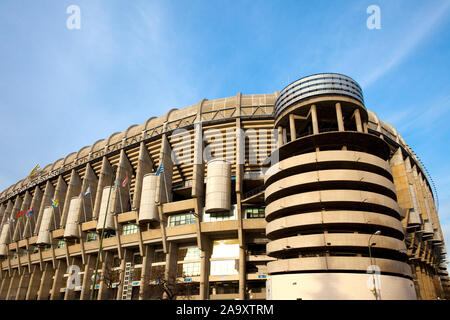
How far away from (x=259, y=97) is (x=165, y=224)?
3164 centimetres

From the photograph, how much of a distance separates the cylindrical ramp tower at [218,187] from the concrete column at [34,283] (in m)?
56.2

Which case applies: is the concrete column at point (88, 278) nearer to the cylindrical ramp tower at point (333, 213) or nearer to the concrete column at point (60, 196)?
the concrete column at point (60, 196)

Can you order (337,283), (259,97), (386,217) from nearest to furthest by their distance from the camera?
(337,283) < (386,217) < (259,97)

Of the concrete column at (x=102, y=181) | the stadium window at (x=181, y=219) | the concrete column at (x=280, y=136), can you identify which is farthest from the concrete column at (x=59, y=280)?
the concrete column at (x=280, y=136)

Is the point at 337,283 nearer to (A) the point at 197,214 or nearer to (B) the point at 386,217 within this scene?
(B) the point at 386,217

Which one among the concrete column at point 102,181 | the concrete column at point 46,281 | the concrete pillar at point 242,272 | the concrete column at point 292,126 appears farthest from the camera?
the concrete column at point 46,281

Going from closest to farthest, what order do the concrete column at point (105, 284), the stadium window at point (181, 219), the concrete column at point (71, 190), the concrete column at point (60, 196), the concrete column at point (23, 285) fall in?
the stadium window at point (181, 219) → the concrete column at point (105, 284) → the concrete column at point (71, 190) → the concrete column at point (60, 196) → the concrete column at point (23, 285)

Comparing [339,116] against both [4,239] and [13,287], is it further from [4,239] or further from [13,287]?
[4,239]

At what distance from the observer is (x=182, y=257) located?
55.4 metres

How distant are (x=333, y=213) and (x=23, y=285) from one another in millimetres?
82366

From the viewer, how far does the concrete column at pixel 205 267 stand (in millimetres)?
49213

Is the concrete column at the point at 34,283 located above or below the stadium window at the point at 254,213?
below

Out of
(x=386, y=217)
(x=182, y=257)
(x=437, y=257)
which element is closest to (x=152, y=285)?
(x=182, y=257)
